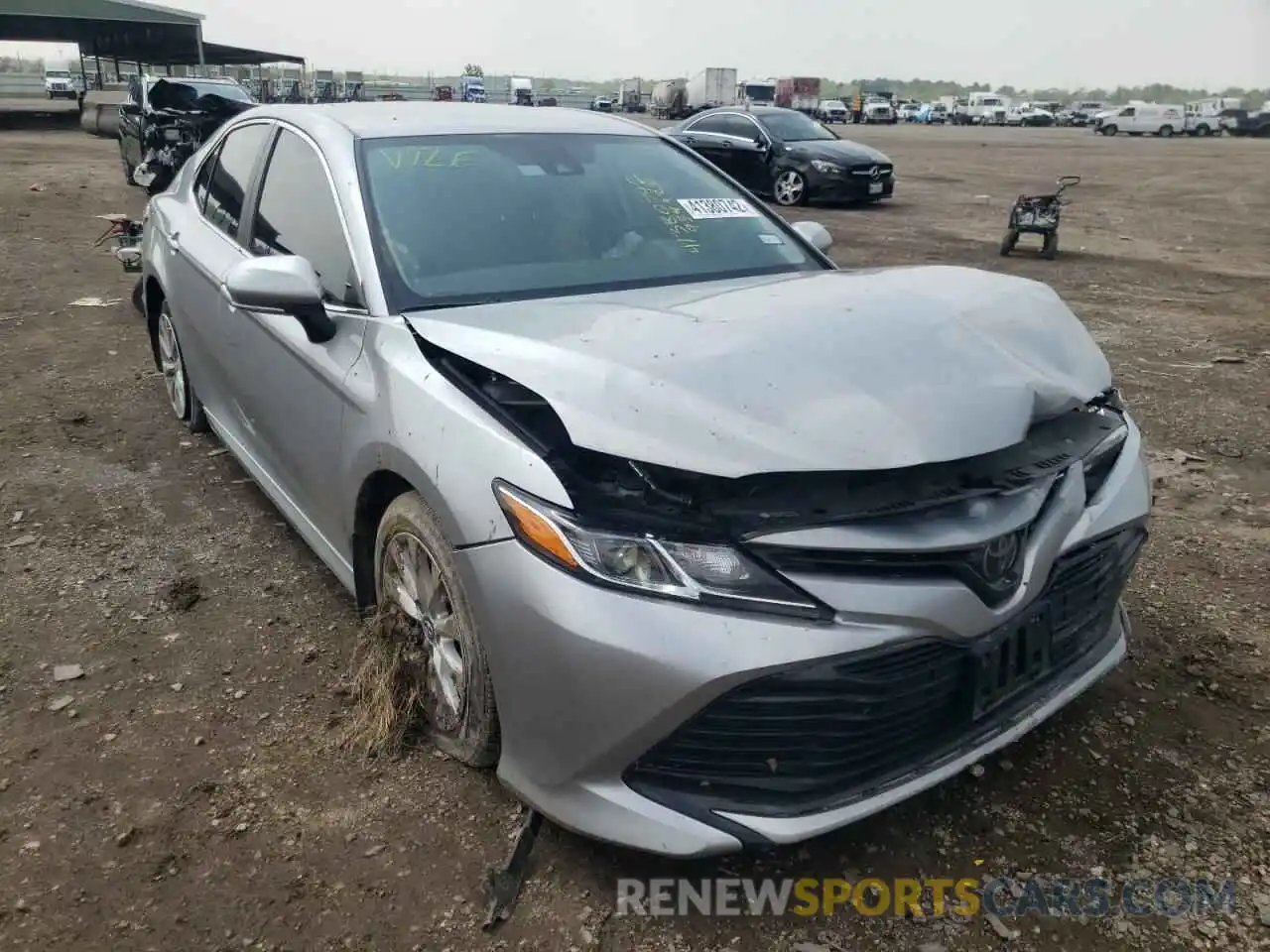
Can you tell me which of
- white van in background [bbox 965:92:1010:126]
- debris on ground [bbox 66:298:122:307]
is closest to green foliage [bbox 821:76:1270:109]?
white van in background [bbox 965:92:1010:126]

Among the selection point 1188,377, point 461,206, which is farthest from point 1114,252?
point 461,206

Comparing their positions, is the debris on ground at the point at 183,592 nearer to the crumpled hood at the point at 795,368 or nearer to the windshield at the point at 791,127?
the crumpled hood at the point at 795,368

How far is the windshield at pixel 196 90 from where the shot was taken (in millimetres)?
14062

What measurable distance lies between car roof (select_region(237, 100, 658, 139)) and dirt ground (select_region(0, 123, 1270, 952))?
62.1 inches

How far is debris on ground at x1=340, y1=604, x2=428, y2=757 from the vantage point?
8.62 feet

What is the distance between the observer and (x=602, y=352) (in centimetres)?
220

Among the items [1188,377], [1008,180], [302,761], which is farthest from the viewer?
[1008,180]

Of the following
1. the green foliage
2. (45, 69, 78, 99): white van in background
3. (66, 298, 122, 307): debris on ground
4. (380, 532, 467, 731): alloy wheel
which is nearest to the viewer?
(380, 532, 467, 731): alloy wheel

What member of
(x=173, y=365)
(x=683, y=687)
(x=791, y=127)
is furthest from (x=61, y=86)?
(x=683, y=687)

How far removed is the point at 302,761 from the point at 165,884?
466mm

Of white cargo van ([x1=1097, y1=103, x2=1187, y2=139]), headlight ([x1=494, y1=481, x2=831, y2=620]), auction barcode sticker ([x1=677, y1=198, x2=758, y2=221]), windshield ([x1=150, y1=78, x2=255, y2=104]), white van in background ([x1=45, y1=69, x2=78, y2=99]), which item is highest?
white cargo van ([x1=1097, y1=103, x2=1187, y2=139])

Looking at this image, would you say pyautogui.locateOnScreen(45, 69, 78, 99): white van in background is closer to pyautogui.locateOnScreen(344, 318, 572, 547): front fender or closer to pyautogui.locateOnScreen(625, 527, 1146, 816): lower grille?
pyautogui.locateOnScreen(344, 318, 572, 547): front fender

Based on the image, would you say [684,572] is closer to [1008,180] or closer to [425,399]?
[425,399]

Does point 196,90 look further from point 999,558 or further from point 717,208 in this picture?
point 999,558
